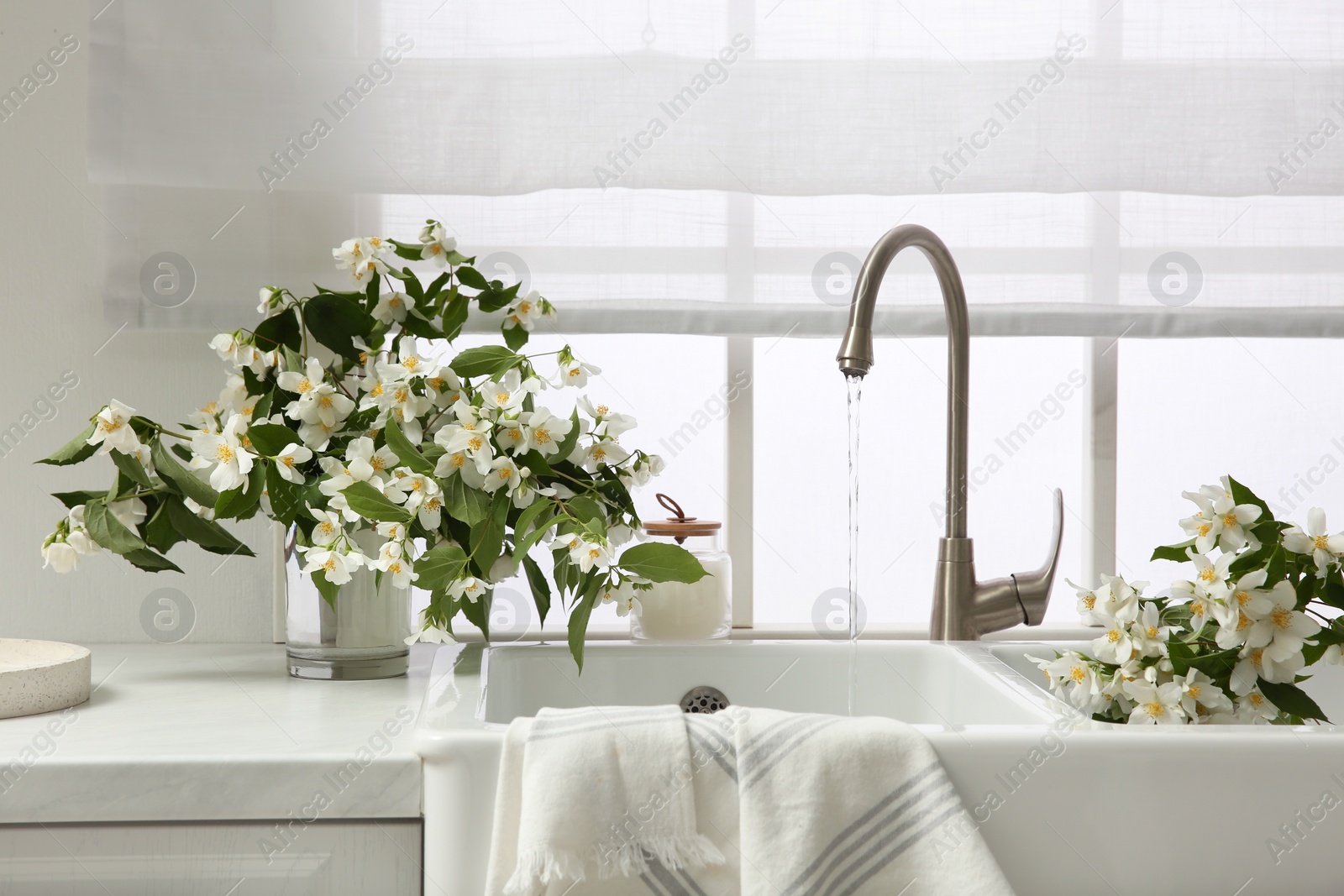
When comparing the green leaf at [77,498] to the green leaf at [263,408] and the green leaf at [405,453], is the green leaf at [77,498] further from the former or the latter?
the green leaf at [405,453]

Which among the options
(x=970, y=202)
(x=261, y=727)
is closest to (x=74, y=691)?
(x=261, y=727)

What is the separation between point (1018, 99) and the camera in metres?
1.25

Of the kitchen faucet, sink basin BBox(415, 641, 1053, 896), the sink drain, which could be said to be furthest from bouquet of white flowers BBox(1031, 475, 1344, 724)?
the sink drain

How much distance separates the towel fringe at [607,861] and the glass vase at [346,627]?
0.41 meters

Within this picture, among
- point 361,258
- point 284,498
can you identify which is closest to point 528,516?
point 284,498

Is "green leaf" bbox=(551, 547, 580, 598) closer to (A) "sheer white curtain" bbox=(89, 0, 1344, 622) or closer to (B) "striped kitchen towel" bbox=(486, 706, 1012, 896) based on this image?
(B) "striped kitchen towel" bbox=(486, 706, 1012, 896)

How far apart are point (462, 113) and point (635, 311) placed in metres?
0.31

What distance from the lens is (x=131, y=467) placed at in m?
0.91

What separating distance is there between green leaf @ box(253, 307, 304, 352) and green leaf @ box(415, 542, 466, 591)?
0.28 m

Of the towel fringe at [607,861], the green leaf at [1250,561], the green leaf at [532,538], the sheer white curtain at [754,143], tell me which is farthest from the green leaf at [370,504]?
the green leaf at [1250,561]

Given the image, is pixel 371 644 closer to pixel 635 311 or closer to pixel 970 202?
pixel 635 311

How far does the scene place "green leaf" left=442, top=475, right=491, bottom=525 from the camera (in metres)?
0.87

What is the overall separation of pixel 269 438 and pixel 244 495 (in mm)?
54

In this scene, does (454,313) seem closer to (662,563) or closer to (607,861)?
(662,563)
